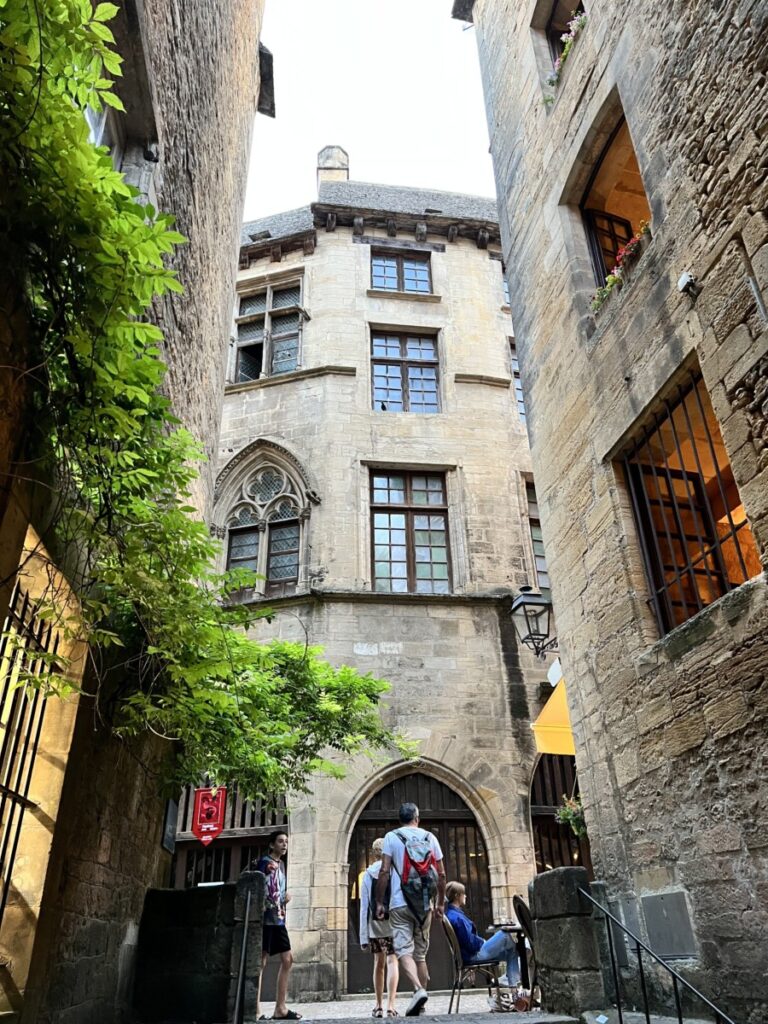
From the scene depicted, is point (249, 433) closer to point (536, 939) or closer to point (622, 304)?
point (622, 304)

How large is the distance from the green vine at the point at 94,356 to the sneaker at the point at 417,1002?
2.41m

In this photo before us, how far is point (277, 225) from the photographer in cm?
1855

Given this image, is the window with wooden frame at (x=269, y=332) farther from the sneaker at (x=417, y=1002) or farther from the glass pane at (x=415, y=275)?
the sneaker at (x=417, y=1002)

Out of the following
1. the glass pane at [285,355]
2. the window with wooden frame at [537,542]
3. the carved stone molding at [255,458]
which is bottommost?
the window with wooden frame at [537,542]

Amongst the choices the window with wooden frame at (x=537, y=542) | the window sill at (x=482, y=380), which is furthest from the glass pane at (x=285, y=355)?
the window with wooden frame at (x=537, y=542)

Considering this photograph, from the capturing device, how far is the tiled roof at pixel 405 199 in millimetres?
18031

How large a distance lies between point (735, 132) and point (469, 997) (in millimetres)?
9329

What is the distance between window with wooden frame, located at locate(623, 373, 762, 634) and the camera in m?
5.53

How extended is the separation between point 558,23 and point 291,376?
289 inches

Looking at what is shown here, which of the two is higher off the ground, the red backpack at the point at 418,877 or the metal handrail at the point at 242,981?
the red backpack at the point at 418,877

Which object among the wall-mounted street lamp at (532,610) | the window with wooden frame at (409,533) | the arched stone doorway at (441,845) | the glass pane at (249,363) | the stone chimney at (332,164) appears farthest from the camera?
the stone chimney at (332,164)

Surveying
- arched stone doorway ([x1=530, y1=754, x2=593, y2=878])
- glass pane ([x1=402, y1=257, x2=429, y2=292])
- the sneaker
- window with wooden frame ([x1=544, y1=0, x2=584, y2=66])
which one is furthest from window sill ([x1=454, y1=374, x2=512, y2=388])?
the sneaker

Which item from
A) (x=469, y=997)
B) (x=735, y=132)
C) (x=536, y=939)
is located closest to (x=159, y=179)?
(x=735, y=132)

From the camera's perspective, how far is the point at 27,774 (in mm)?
4184
